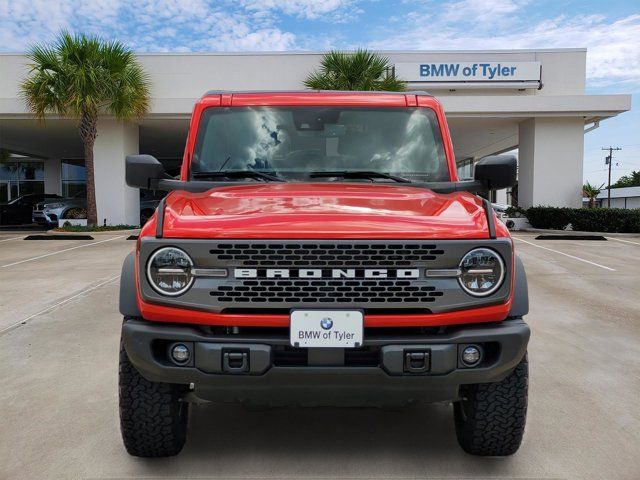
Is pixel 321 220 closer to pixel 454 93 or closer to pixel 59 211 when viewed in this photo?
pixel 454 93

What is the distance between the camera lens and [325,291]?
2297mm

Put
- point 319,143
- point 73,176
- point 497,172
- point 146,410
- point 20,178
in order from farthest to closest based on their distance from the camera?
point 20,178 < point 73,176 < point 319,143 < point 497,172 < point 146,410

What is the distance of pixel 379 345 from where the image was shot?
2.28 meters

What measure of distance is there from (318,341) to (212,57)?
19.6 m

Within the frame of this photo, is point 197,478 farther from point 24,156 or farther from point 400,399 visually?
point 24,156

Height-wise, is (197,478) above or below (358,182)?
below

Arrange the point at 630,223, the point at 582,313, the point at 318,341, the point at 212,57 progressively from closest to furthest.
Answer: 1. the point at 318,341
2. the point at 582,313
3. the point at 630,223
4. the point at 212,57

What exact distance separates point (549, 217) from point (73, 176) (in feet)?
79.2

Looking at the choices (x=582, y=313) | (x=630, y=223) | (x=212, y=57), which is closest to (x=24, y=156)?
(x=212, y=57)

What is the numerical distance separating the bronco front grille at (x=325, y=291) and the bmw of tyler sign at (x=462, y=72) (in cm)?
1892

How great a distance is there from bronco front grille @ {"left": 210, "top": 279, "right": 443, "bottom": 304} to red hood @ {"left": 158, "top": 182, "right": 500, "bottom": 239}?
0.19 m

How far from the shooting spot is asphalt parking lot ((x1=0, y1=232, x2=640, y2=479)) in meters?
2.69

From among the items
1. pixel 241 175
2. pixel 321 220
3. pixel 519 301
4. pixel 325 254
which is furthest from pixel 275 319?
pixel 241 175

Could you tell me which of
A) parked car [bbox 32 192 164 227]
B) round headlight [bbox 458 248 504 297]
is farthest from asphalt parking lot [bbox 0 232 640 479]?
parked car [bbox 32 192 164 227]
